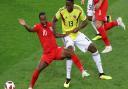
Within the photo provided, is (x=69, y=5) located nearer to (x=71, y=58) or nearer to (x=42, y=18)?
(x=42, y=18)

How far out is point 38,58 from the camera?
15.6 m

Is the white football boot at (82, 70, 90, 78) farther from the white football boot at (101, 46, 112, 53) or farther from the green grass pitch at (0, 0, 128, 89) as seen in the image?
the white football boot at (101, 46, 112, 53)

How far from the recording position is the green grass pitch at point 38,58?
1362 centimetres

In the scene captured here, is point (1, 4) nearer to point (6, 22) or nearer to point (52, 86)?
point (6, 22)

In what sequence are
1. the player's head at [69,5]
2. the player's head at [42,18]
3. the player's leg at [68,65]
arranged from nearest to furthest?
1. the player's head at [42,18]
2. the player's head at [69,5]
3. the player's leg at [68,65]

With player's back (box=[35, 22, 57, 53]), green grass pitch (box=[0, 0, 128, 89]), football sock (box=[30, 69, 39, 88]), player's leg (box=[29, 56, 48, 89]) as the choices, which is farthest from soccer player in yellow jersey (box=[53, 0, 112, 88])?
football sock (box=[30, 69, 39, 88])

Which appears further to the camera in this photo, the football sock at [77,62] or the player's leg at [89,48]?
the football sock at [77,62]

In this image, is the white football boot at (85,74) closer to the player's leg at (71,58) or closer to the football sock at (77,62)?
the player's leg at (71,58)

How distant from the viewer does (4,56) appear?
51.7ft

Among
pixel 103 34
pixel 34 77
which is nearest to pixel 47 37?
pixel 34 77

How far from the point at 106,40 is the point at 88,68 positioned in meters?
1.63

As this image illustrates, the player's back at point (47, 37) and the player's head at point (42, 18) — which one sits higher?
the player's head at point (42, 18)

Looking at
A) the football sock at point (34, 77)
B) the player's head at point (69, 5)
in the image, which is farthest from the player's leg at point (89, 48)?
the football sock at point (34, 77)

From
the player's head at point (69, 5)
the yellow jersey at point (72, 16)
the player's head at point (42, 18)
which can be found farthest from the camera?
the yellow jersey at point (72, 16)
